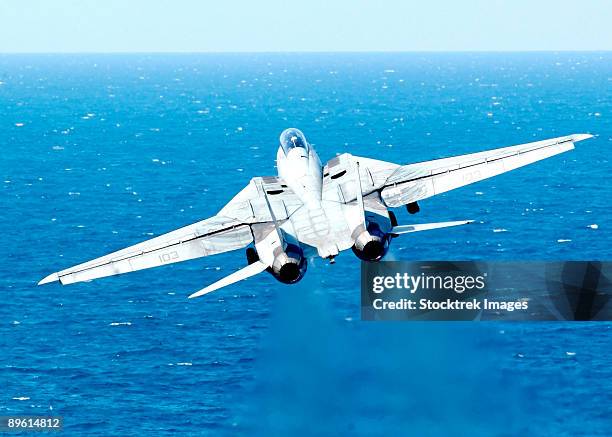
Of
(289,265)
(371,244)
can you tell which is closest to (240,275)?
(289,265)

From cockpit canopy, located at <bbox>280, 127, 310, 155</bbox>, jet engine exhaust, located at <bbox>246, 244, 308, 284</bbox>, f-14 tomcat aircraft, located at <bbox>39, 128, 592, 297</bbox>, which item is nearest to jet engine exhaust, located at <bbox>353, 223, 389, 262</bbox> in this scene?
f-14 tomcat aircraft, located at <bbox>39, 128, 592, 297</bbox>

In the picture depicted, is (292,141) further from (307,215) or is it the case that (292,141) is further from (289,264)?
(289,264)

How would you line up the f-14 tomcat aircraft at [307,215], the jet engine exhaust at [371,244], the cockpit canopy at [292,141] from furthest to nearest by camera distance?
the cockpit canopy at [292,141] < the f-14 tomcat aircraft at [307,215] < the jet engine exhaust at [371,244]

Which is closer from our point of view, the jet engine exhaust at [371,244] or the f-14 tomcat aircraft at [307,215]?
the jet engine exhaust at [371,244]

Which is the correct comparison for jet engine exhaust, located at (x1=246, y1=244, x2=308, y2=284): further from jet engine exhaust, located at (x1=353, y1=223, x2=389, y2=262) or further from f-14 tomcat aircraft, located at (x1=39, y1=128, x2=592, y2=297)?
jet engine exhaust, located at (x1=353, y1=223, x2=389, y2=262)

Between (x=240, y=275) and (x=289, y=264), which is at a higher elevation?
(x=289, y=264)

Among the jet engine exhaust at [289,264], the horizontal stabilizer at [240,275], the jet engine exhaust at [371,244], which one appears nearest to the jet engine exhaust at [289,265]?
the jet engine exhaust at [289,264]

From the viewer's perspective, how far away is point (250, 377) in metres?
110

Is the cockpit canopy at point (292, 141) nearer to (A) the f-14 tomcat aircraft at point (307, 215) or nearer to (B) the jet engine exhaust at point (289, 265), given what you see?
(A) the f-14 tomcat aircraft at point (307, 215)

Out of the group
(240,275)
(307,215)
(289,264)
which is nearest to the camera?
(240,275)

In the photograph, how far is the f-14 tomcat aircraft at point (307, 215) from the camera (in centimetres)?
6544

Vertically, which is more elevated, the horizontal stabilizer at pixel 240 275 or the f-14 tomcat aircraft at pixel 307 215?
the f-14 tomcat aircraft at pixel 307 215

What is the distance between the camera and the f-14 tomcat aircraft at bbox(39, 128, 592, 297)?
215 feet

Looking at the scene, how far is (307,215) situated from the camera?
68188 mm
